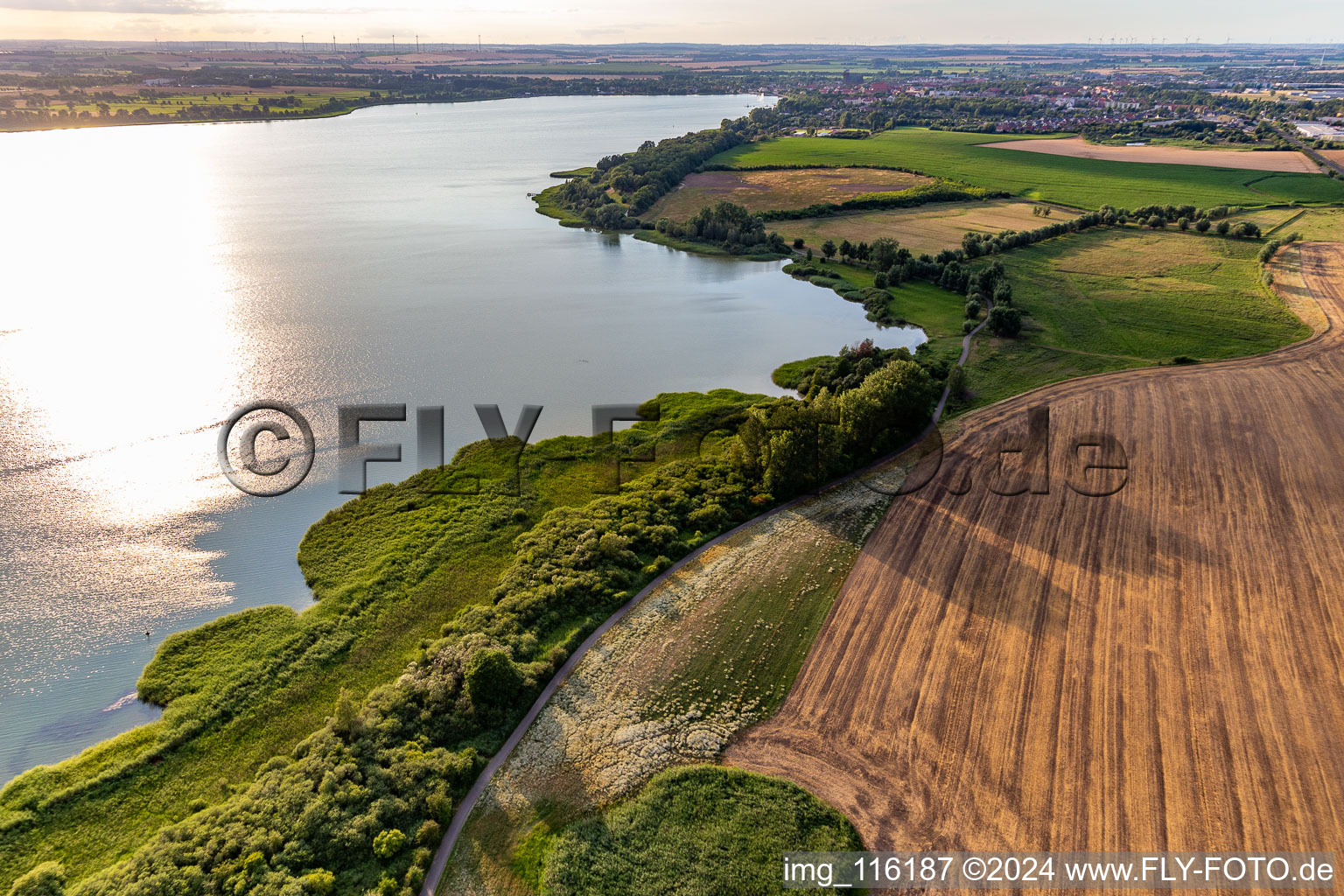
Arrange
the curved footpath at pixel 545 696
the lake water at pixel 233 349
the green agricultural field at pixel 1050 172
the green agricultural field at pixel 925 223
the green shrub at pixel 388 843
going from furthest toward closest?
the green agricultural field at pixel 1050 172
the green agricultural field at pixel 925 223
the lake water at pixel 233 349
the curved footpath at pixel 545 696
the green shrub at pixel 388 843

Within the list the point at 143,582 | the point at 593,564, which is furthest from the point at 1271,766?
the point at 143,582

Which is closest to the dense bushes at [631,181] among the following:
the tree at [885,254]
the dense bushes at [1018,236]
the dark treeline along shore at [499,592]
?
the dark treeline along shore at [499,592]

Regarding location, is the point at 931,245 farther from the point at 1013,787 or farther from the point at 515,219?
the point at 1013,787

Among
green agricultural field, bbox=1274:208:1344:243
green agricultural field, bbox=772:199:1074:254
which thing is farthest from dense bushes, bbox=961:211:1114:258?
green agricultural field, bbox=1274:208:1344:243

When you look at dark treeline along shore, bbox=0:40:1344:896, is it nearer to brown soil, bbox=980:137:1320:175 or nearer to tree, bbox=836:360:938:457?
tree, bbox=836:360:938:457

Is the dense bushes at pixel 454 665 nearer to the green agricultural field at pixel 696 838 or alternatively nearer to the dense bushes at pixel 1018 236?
the green agricultural field at pixel 696 838

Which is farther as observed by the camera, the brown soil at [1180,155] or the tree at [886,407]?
the brown soil at [1180,155]

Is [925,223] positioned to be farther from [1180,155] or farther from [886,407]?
[1180,155]
